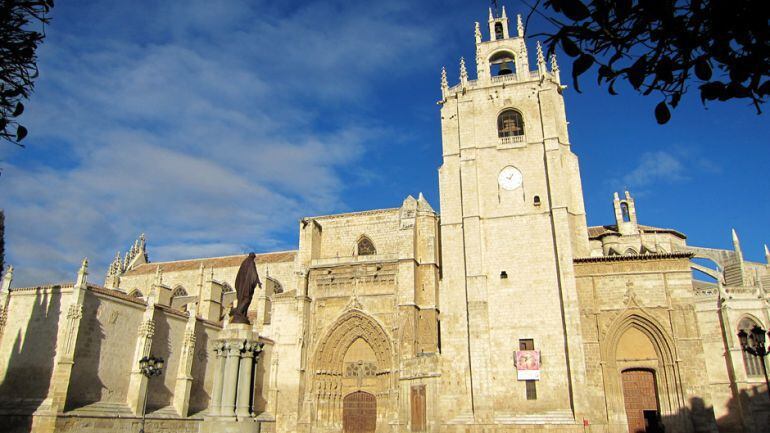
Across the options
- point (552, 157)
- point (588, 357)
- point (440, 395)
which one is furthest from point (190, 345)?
point (552, 157)

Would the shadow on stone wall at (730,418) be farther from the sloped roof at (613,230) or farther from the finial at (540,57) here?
the finial at (540,57)

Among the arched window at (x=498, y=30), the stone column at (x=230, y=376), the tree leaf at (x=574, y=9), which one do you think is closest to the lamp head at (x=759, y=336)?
the stone column at (x=230, y=376)

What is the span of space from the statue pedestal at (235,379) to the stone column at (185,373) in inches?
401

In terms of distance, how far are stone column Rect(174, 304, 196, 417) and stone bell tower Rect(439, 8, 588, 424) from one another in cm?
1023

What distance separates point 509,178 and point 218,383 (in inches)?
660

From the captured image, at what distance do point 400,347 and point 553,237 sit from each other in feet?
26.4

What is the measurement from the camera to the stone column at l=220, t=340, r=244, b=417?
11586 millimetres

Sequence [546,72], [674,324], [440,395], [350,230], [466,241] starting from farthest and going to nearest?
1. [350,230]
2. [546,72]
3. [466,241]
4. [440,395]
5. [674,324]

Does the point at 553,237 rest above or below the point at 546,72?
below

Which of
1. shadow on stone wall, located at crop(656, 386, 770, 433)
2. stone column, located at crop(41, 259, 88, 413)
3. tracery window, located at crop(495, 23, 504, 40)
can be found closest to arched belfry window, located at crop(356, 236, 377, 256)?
tracery window, located at crop(495, 23, 504, 40)

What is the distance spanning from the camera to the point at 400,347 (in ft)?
75.7

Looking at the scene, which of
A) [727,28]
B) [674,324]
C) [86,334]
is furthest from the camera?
[674,324]

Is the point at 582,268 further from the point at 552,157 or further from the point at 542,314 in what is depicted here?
the point at 552,157

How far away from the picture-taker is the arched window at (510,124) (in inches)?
1019
